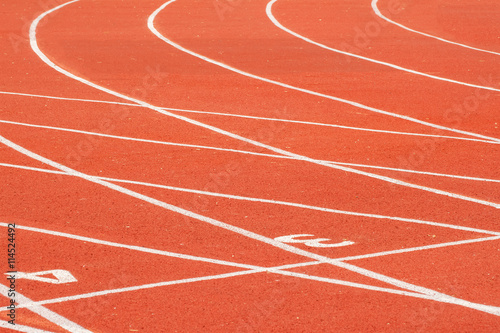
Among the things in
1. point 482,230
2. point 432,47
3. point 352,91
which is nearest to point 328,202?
point 482,230

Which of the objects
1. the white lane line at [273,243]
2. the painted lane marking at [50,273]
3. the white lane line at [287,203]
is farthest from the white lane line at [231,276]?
the white lane line at [287,203]

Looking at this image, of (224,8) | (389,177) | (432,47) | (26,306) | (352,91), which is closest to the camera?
(26,306)

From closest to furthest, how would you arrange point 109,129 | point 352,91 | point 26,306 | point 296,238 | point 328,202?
point 26,306, point 296,238, point 328,202, point 109,129, point 352,91

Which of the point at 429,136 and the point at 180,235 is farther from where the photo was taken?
the point at 429,136

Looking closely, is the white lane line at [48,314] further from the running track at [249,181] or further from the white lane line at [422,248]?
the white lane line at [422,248]

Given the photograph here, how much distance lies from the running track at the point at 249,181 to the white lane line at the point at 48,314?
0.02m

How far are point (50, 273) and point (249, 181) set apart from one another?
9.36 ft

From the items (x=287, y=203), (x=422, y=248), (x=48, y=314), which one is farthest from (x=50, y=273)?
(x=422, y=248)

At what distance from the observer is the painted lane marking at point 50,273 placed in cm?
641

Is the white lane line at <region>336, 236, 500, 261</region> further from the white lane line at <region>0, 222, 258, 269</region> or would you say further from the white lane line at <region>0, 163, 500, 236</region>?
the white lane line at <region>0, 222, 258, 269</region>

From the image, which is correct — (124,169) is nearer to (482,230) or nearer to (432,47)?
(482,230)

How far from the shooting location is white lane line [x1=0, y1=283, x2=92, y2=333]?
5.67m

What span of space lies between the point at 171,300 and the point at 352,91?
23.7 feet

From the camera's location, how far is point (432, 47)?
16.2 m
